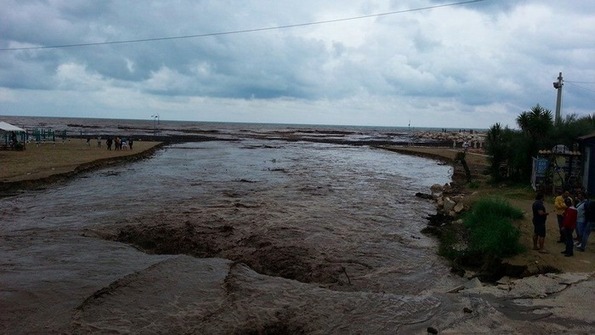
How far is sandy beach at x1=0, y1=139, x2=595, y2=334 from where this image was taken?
26.2ft

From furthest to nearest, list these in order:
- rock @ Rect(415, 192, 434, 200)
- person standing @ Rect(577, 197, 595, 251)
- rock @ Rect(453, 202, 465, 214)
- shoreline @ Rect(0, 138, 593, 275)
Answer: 1. rock @ Rect(415, 192, 434, 200)
2. rock @ Rect(453, 202, 465, 214)
3. person standing @ Rect(577, 197, 595, 251)
4. shoreline @ Rect(0, 138, 593, 275)

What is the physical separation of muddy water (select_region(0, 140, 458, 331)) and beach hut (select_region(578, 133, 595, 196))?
6.10 m

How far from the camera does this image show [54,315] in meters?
8.39

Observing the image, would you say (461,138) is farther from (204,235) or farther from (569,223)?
(204,235)

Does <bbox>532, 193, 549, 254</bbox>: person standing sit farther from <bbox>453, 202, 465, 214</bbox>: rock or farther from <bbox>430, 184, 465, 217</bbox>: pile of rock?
<bbox>453, 202, 465, 214</bbox>: rock

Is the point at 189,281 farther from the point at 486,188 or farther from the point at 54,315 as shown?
the point at 486,188

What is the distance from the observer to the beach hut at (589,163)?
17750mm

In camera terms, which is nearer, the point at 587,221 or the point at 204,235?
the point at 587,221

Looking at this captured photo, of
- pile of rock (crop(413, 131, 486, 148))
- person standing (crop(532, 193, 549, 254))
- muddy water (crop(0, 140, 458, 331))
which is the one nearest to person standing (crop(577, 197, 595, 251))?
person standing (crop(532, 193, 549, 254))

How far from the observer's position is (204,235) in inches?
571

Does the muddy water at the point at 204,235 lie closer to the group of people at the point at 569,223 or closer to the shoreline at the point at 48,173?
the shoreline at the point at 48,173

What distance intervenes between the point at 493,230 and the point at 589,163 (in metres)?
8.37

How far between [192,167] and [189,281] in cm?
2686

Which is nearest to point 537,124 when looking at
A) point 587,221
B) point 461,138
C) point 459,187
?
point 459,187
